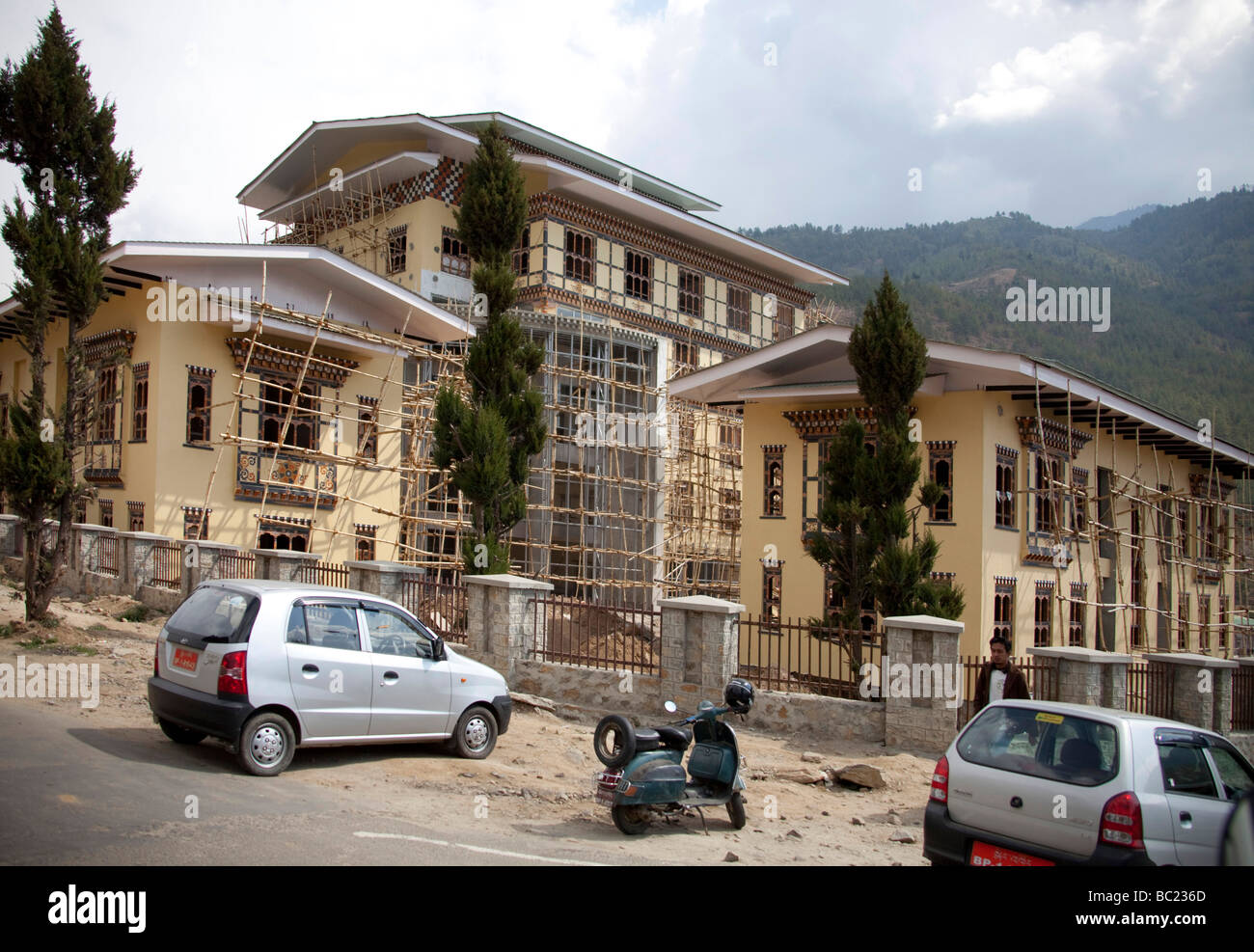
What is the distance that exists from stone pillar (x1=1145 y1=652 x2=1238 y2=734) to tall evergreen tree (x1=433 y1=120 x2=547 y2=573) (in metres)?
11.2

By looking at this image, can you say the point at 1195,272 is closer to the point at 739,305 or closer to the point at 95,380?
the point at 739,305

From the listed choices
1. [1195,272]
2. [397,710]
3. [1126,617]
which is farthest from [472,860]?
[1195,272]

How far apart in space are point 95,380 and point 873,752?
1322 cm

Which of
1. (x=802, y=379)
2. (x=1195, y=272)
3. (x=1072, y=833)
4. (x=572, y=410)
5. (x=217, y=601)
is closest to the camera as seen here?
(x=1072, y=833)

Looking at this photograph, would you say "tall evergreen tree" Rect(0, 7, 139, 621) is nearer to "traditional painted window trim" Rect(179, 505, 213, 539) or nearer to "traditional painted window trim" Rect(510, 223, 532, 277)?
"traditional painted window trim" Rect(179, 505, 213, 539)

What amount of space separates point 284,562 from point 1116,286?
11402 centimetres

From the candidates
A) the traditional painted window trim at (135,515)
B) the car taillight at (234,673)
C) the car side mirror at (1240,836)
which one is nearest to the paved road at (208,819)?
the car taillight at (234,673)

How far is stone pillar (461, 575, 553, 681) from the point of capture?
1505 cm

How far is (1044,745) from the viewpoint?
22.6 feet

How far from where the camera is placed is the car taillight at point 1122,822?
245 inches

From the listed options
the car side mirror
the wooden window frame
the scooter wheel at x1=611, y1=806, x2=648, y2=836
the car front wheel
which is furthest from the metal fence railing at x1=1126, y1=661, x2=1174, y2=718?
the car side mirror

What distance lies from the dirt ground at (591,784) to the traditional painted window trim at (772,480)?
10.5m
